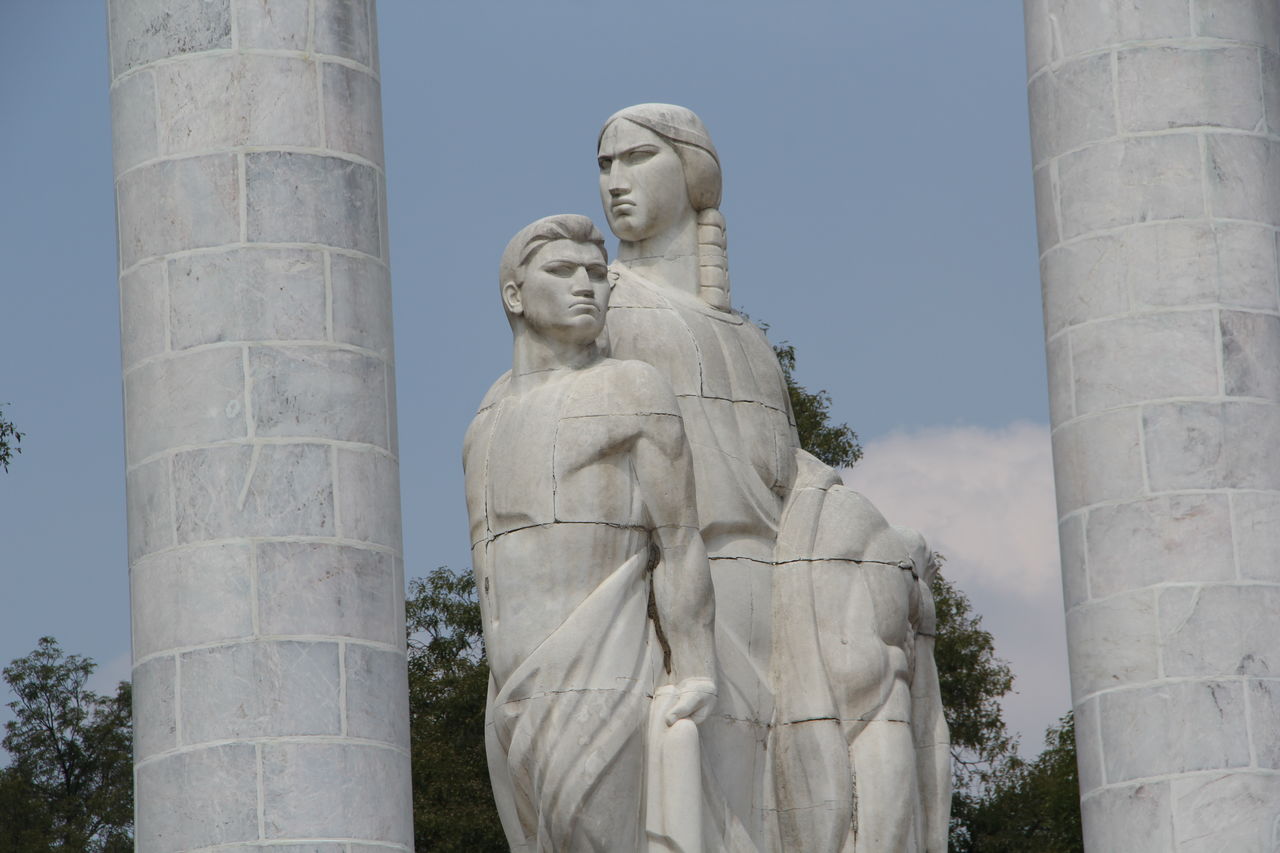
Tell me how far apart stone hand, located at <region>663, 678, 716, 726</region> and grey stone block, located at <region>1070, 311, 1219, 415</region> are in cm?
580

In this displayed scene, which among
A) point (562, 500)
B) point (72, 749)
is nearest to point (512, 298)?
point (562, 500)

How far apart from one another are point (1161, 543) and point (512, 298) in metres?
5.84

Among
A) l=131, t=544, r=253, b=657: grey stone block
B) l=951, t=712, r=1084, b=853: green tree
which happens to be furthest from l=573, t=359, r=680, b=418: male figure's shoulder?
l=951, t=712, r=1084, b=853: green tree

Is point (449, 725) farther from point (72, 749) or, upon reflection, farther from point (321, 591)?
point (321, 591)

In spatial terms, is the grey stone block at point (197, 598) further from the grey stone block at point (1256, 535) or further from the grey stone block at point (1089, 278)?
the grey stone block at point (1256, 535)

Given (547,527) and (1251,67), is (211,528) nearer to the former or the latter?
(547,527)

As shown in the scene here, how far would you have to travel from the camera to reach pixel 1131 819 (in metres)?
16.9

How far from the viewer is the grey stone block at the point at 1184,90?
17.5m

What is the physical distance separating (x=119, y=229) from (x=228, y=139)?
83cm

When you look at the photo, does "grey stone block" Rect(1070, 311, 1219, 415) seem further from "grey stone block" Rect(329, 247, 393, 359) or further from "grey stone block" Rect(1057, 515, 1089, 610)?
"grey stone block" Rect(329, 247, 393, 359)

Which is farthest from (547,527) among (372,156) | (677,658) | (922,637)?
(372,156)

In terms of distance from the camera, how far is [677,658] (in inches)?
489

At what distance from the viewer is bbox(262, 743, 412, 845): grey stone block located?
548 inches

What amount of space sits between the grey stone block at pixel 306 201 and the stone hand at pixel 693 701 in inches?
145
